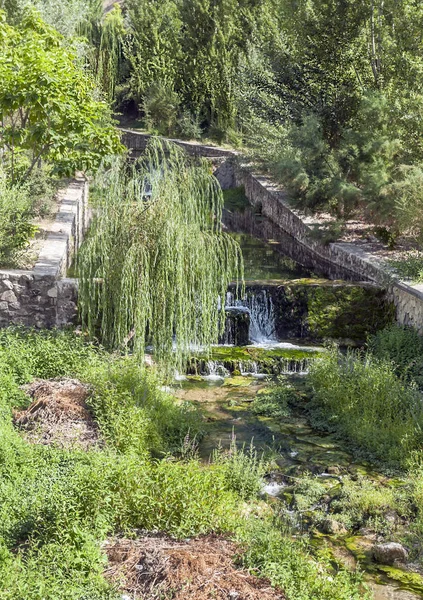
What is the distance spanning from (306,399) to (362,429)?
1.44 metres

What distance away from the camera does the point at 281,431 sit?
9.62m

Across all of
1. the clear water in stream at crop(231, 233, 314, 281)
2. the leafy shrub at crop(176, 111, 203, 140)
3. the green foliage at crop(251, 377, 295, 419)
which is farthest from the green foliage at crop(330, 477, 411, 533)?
the leafy shrub at crop(176, 111, 203, 140)

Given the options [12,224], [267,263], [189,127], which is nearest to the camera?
[12,224]

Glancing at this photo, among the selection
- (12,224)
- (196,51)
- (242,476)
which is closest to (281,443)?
(242,476)

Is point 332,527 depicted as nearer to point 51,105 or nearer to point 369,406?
point 369,406

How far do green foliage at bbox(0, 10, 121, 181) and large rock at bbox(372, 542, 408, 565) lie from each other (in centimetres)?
807

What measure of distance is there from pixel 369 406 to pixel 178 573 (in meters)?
4.90

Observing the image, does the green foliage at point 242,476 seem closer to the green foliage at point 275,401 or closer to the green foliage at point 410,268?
the green foliage at point 275,401

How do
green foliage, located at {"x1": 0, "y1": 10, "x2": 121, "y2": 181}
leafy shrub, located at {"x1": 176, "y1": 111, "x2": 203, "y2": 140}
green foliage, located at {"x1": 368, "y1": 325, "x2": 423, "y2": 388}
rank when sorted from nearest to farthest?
green foliage, located at {"x1": 368, "y1": 325, "x2": 423, "y2": 388} < green foliage, located at {"x1": 0, "y1": 10, "x2": 121, "y2": 181} < leafy shrub, located at {"x1": 176, "y1": 111, "x2": 203, "y2": 140}

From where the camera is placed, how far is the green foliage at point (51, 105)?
39.4 feet

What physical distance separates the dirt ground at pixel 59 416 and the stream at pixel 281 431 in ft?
4.48

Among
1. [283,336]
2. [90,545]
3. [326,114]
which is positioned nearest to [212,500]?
[90,545]

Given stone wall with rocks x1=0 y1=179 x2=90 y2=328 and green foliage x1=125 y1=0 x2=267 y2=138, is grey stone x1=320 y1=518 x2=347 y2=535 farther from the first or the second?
green foliage x1=125 y1=0 x2=267 y2=138

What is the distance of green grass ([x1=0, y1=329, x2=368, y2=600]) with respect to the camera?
548cm
